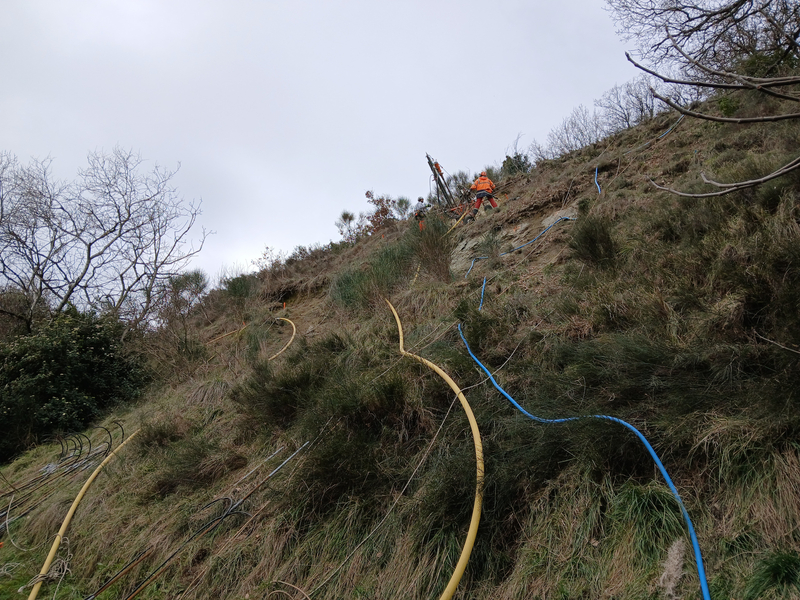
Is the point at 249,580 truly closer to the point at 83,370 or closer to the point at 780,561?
the point at 780,561

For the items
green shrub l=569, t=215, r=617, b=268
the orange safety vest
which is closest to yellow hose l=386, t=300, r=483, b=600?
green shrub l=569, t=215, r=617, b=268

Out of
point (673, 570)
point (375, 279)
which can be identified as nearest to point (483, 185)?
point (375, 279)

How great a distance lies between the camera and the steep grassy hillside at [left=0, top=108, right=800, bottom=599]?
2.13m

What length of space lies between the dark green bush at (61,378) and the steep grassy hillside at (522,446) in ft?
4.82

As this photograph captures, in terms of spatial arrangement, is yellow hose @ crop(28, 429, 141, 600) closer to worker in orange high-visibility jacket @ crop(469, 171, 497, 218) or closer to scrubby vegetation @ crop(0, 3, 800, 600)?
scrubby vegetation @ crop(0, 3, 800, 600)

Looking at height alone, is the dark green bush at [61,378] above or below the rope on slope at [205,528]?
above

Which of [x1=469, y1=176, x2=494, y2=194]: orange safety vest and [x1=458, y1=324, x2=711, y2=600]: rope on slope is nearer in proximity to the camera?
[x1=458, y1=324, x2=711, y2=600]: rope on slope

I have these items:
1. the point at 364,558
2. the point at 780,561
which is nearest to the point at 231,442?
the point at 364,558

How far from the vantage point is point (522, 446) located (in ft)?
9.33

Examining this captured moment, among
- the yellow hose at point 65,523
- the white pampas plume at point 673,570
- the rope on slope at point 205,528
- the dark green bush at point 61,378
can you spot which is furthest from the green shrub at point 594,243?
the dark green bush at point 61,378

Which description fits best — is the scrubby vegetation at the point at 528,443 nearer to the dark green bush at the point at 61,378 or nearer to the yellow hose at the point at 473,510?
the yellow hose at the point at 473,510

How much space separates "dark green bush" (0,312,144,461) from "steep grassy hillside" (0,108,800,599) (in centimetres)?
147

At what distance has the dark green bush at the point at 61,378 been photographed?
7.74m

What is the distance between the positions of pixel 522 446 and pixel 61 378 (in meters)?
9.28
